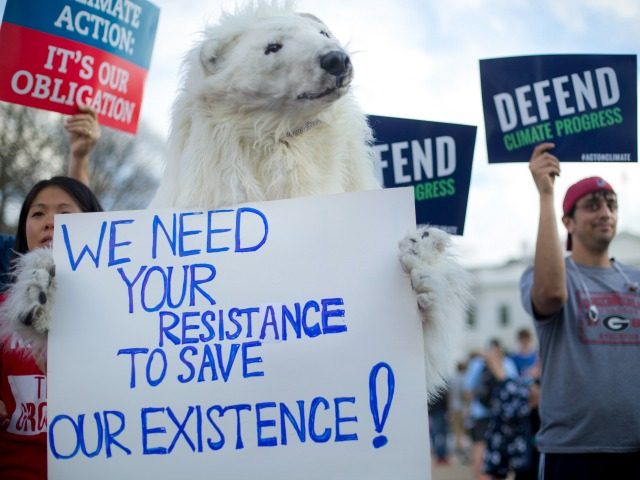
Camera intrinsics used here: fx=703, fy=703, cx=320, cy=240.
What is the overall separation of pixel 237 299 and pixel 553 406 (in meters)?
1.50

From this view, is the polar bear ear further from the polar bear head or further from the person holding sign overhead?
the person holding sign overhead

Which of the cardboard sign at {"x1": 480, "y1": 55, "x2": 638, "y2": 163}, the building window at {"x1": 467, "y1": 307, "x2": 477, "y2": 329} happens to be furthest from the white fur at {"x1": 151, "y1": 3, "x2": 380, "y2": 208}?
the cardboard sign at {"x1": 480, "y1": 55, "x2": 638, "y2": 163}

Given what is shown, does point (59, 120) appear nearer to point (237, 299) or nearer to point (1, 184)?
point (1, 184)

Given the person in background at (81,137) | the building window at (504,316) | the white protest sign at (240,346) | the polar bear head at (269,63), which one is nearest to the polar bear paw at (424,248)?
the white protest sign at (240,346)

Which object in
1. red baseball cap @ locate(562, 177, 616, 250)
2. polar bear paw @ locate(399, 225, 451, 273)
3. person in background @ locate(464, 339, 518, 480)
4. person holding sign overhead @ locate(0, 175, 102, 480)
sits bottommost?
person in background @ locate(464, 339, 518, 480)

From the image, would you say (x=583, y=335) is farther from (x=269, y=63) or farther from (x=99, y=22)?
(x=99, y=22)

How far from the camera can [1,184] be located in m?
13.3

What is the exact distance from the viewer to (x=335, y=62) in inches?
95.7

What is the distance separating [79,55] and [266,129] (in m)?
1.66

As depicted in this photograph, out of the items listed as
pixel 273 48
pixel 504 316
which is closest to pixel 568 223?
pixel 273 48

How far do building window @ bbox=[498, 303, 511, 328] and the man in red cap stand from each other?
5660 cm

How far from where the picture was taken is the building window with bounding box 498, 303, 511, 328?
57906mm

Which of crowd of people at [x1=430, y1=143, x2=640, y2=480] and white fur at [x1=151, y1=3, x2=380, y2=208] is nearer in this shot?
white fur at [x1=151, y1=3, x2=380, y2=208]

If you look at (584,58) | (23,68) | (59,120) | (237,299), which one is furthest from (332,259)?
(59,120)
